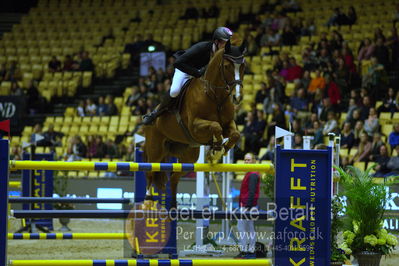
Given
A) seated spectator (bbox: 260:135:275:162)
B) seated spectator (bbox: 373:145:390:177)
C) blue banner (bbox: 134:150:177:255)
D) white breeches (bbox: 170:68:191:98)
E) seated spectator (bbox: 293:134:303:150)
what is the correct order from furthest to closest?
seated spectator (bbox: 260:135:275:162) < seated spectator (bbox: 293:134:303:150) < seated spectator (bbox: 373:145:390:177) < blue banner (bbox: 134:150:177:255) < white breeches (bbox: 170:68:191:98)

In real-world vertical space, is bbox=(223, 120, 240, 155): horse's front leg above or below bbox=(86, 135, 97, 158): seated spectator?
below

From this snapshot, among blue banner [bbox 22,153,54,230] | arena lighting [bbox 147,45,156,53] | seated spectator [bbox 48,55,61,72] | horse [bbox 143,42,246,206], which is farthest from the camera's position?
seated spectator [bbox 48,55,61,72]

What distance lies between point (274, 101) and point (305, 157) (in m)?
8.63

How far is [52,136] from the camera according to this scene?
1617cm

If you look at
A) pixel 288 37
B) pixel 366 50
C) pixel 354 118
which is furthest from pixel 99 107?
pixel 354 118

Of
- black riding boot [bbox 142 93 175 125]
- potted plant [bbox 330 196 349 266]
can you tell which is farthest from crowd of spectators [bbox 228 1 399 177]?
black riding boot [bbox 142 93 175 125]

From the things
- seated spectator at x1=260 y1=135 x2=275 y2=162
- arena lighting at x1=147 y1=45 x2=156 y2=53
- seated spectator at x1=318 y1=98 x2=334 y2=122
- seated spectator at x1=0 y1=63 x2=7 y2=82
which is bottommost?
seated spectator at x1=260 y1=135 x2=275 y2=162

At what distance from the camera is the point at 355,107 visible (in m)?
12.7

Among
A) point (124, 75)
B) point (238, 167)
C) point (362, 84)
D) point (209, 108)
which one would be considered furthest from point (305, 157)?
point (124, 75)

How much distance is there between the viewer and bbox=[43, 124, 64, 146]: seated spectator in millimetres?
15867

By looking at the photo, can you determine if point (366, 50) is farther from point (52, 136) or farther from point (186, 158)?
point (186, 158)

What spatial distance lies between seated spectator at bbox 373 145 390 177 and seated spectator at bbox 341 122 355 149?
0.93 metres

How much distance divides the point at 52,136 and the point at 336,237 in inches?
411

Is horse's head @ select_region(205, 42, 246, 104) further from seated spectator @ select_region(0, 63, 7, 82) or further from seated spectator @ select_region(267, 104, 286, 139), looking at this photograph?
seated spectator @ select_region(0, 63, 7, 82)
